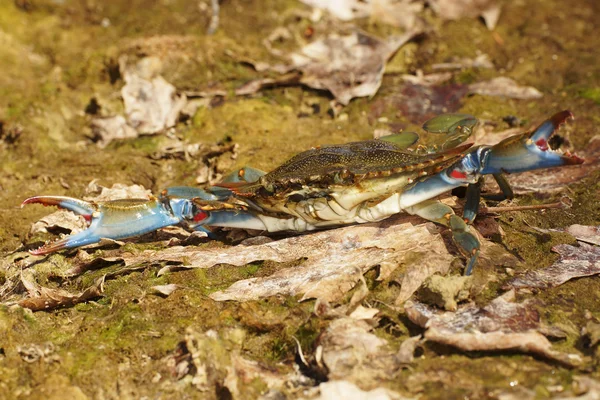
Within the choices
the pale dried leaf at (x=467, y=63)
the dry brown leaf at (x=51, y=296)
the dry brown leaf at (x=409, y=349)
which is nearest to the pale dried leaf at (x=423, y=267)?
the dry brown leaf at (x=409, y=349)

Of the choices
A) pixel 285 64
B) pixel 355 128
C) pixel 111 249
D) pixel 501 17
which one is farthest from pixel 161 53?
pixel 501 17

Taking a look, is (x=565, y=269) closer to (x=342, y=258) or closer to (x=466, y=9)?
(x=342, y=258)

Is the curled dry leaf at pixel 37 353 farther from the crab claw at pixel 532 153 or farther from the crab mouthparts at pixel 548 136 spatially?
the crab mouthparts at pixel 548 136

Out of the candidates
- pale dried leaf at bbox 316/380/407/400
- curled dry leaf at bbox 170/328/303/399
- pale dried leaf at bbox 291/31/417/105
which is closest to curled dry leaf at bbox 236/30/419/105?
pale dried leaf at bbox 291/31/417/105

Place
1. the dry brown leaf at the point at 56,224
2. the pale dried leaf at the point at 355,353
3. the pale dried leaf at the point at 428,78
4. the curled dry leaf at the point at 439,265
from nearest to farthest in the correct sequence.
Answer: the pale dried leaf at the point at 355,353
the curled dry leaf at the point at 439,265
the dry brown leaf at the point at 56,224
the pale dried leaf at the point at 428,78

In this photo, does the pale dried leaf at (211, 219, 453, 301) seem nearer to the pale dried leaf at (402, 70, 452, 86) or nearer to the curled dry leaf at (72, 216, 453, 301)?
the curled dry leaf at (72, 216, 453, 301)

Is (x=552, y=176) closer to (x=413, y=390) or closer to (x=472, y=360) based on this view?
(x=472, y=360)
